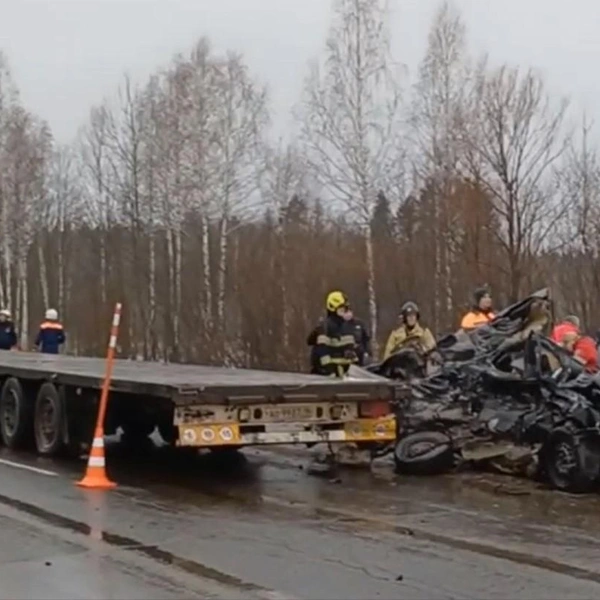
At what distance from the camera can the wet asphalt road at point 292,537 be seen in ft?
24.4

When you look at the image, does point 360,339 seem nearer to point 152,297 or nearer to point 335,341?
point 335,341

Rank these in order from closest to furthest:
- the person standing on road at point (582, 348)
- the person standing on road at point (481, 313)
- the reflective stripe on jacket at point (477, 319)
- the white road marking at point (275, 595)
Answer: the white road marking at point (275, 595) < the person standing on road at point (582, 348) < the reflective stripe on jacket at point (477, 319) < the person standing on road at point (481, 313)

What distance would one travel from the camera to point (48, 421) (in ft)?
47.3

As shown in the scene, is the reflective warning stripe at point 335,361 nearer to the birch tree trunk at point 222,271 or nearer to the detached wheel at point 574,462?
the detached wheel at point 574,462

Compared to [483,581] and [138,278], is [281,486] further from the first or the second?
[138,278]

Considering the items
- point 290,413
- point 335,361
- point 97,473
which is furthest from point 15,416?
point 290,413

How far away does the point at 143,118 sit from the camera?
157ft

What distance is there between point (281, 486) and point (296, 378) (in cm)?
138

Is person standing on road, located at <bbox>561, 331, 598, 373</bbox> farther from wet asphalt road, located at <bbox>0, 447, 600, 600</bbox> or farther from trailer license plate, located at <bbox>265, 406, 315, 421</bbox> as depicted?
trailer license plate, located at <bbox>265, 406, 315, 421</bbox>

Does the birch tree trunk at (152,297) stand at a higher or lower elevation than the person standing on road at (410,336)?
higher

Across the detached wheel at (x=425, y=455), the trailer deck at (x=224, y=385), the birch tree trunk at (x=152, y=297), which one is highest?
the birch tree trunk at (x=152, y=297)

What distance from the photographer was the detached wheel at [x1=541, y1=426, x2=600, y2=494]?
11258mm

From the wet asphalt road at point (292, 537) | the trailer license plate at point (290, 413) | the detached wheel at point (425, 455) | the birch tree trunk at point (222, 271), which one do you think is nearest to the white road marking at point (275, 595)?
the wet asphalt road at point (292, 537)

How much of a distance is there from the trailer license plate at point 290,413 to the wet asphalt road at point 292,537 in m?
0.64
